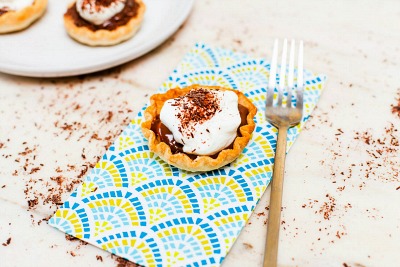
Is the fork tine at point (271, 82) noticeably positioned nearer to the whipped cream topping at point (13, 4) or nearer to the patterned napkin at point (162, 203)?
the patterned napkin at point (162, 203)

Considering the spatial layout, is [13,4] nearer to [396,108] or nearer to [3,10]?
[3,10]

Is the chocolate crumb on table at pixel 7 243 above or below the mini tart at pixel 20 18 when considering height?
below

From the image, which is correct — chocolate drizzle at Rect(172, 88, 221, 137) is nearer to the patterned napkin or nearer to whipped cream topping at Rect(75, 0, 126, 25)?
the patterned napkin

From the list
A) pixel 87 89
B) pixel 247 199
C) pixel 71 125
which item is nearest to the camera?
pixel 247 199

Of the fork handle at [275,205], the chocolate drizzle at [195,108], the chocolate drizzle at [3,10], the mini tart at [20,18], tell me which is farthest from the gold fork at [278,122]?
the chocolate drizzle at [3,10]

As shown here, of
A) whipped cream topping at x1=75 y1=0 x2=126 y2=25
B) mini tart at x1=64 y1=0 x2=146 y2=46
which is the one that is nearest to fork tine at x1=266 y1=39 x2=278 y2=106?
mini tart at x1=64 y1=0 x2=146 y2=46

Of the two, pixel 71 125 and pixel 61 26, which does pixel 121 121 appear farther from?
pixel 61 26

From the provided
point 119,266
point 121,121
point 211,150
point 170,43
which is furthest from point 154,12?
point 119,266
